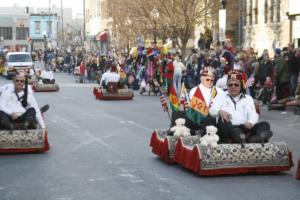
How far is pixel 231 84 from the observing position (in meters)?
12.3

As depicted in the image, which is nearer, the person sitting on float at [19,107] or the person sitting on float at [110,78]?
the person sitting on float at [19,107]

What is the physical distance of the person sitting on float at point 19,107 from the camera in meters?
14.5

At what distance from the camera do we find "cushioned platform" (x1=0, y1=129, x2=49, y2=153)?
46.6 feet

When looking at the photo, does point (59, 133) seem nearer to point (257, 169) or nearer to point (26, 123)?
point (26, 123)

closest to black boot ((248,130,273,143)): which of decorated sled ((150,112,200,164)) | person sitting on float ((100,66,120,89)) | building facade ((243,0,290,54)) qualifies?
decorated sled ((150,112,200,164))

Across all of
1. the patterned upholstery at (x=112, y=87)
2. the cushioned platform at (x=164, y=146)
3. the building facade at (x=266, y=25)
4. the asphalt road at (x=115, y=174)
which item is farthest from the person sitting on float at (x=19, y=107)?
the building facade at (x=266, y=25)

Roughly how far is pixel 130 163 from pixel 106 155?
119 cm

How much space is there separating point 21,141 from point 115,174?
3040 millimetres

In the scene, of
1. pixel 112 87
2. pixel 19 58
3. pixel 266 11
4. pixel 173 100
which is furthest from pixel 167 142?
pixel 19 58

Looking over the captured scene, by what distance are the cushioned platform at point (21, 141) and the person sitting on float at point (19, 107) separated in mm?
152

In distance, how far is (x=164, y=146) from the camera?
12.9 meters

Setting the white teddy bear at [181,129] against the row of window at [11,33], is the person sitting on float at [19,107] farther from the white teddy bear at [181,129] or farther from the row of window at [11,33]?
the row of window at [11,33]

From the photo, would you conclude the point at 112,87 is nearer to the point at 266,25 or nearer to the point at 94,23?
the point at 266,25

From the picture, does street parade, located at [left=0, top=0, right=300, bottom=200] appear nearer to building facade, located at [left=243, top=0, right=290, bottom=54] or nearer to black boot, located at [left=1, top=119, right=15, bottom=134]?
black boot, located at [left=1, top=119, right=15, bottom=134]
